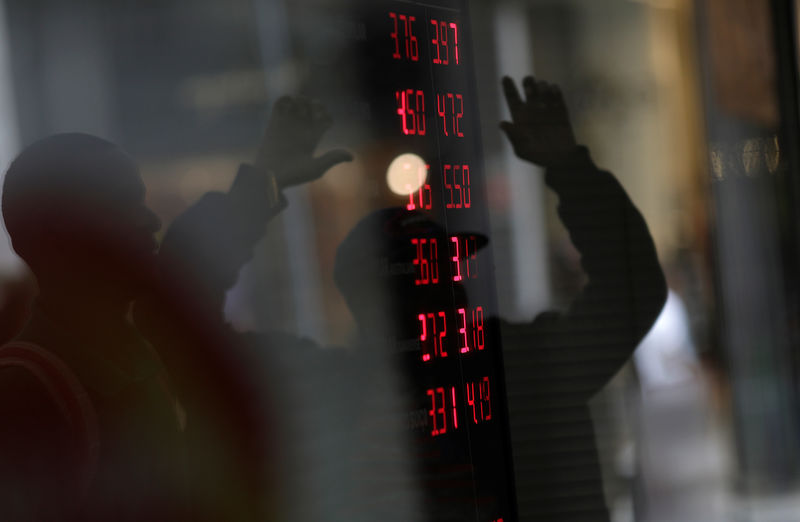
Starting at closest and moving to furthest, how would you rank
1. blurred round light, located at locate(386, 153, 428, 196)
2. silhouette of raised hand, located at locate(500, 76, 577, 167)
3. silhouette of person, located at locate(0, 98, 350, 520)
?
1. silhouette of person, located at locate(0, 98, 350, 520)
2. blurred round light, located at locate(386, 153, 428, 196)
3. silhouette of raised hand, located at locate(500, 76, 577, 167)

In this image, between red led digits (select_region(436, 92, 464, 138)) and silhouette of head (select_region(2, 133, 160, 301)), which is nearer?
silhouette of head (select_region(2, 133, 160, 301))

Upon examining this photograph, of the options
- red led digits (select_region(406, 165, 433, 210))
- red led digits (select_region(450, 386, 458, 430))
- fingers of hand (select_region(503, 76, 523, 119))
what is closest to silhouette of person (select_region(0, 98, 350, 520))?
red led digits (select_region(406, 165, 433, 210))

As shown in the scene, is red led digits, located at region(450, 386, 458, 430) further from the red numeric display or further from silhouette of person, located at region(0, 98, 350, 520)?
silhouette of person, located at region(0, 98, 350, 520)

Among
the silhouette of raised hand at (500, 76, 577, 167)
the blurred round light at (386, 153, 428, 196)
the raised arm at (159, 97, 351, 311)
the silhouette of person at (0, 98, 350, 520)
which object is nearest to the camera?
the silhouette of person at (0, 98, 350, 520)

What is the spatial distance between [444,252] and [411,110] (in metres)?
0.16

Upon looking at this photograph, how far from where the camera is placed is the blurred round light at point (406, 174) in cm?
98

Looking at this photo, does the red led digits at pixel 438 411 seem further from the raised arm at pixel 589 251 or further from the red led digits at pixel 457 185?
the raised arm at pixel 589 251

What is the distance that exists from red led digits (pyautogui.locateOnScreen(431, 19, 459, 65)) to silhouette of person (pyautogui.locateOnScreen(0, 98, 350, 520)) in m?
0.17

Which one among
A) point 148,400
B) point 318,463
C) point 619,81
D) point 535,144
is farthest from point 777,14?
point 148,400

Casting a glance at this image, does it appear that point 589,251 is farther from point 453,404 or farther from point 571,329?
point 453,404

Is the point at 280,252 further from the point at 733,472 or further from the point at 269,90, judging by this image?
the point at 733,472

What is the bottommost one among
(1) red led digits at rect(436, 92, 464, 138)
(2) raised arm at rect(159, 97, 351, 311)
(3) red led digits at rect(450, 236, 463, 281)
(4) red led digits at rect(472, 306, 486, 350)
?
(4) red led digits at rect(472, 306, 486, 350)

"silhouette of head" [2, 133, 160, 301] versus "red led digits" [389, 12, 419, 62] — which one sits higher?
"red led digits" [389, 12, 419, 62]

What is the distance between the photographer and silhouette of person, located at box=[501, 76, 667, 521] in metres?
1.26
